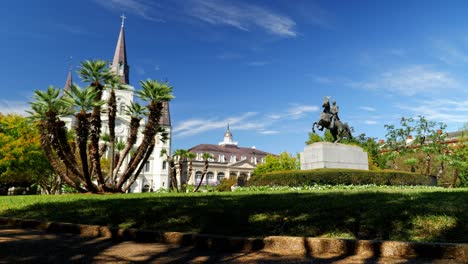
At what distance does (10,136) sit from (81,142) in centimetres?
2239

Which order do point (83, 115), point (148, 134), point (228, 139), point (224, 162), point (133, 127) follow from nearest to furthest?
point (83, 115) → point (148, 134) → point (133, 127) → point (224, 162) → point (228, 139)

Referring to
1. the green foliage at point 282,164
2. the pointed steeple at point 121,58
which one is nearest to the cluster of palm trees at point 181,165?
the green foliage at point 282,164

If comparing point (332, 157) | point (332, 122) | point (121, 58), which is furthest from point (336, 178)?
point (121, 58)

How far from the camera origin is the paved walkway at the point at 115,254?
462 centimetres

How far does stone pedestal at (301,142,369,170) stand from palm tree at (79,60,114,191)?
585 inches

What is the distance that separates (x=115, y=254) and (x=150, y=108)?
15.4m

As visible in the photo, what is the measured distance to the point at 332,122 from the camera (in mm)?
25797

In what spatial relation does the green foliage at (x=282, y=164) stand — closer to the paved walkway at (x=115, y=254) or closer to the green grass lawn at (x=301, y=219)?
the green grass lawn at (x=301, y=219)

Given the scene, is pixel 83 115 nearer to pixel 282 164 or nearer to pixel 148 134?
pixel 148 134

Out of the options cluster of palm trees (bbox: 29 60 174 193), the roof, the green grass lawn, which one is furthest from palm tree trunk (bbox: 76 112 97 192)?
the roof

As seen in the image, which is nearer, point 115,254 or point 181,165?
point 115,254

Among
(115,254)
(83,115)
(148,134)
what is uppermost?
(83,115)

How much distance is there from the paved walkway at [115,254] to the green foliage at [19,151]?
1270 inches

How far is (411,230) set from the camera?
5.56m
